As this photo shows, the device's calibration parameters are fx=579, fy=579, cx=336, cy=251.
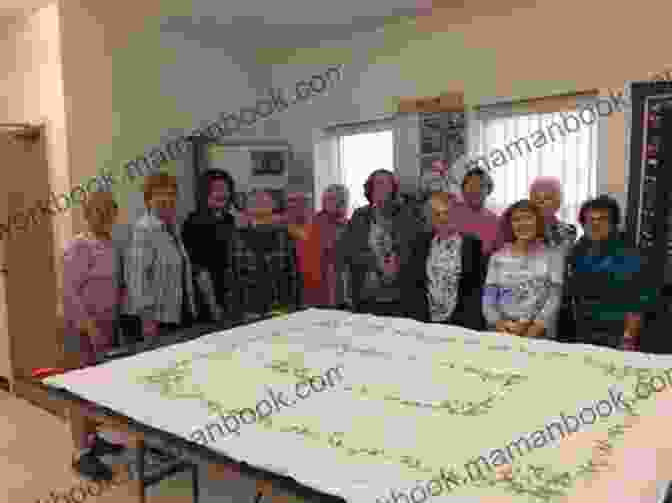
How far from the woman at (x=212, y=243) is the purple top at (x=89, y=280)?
1.99 ft

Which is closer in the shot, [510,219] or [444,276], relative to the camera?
[510,219]

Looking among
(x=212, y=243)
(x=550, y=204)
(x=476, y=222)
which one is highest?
(x=550, y=204)

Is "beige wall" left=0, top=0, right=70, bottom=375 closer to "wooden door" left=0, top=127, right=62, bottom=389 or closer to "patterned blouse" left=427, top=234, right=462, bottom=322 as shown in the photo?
"wooden door" left=0, top=127, right=62, bottom=389

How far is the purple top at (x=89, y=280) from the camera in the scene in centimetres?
280

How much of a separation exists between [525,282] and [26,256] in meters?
3.28

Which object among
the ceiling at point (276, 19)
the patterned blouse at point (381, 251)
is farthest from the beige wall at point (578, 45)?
the patterned blouse at point (381, 251)

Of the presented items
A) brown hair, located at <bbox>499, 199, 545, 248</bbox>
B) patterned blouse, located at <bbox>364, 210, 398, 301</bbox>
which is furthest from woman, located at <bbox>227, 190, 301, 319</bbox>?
brown hair, located at <bbox>499, 199, 545, 248</bbox>

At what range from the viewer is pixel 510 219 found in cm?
279

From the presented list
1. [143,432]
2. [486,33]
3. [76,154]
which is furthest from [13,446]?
[486,33]

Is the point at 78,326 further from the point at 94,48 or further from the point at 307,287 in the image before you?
the point at 94,48

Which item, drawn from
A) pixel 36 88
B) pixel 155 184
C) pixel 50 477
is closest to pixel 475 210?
pixel 155 184

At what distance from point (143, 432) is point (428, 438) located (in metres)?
0.74

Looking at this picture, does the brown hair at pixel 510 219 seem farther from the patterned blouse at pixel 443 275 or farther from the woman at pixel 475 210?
the woman at pixel 475 210

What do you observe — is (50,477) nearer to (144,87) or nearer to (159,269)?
(159,269)
